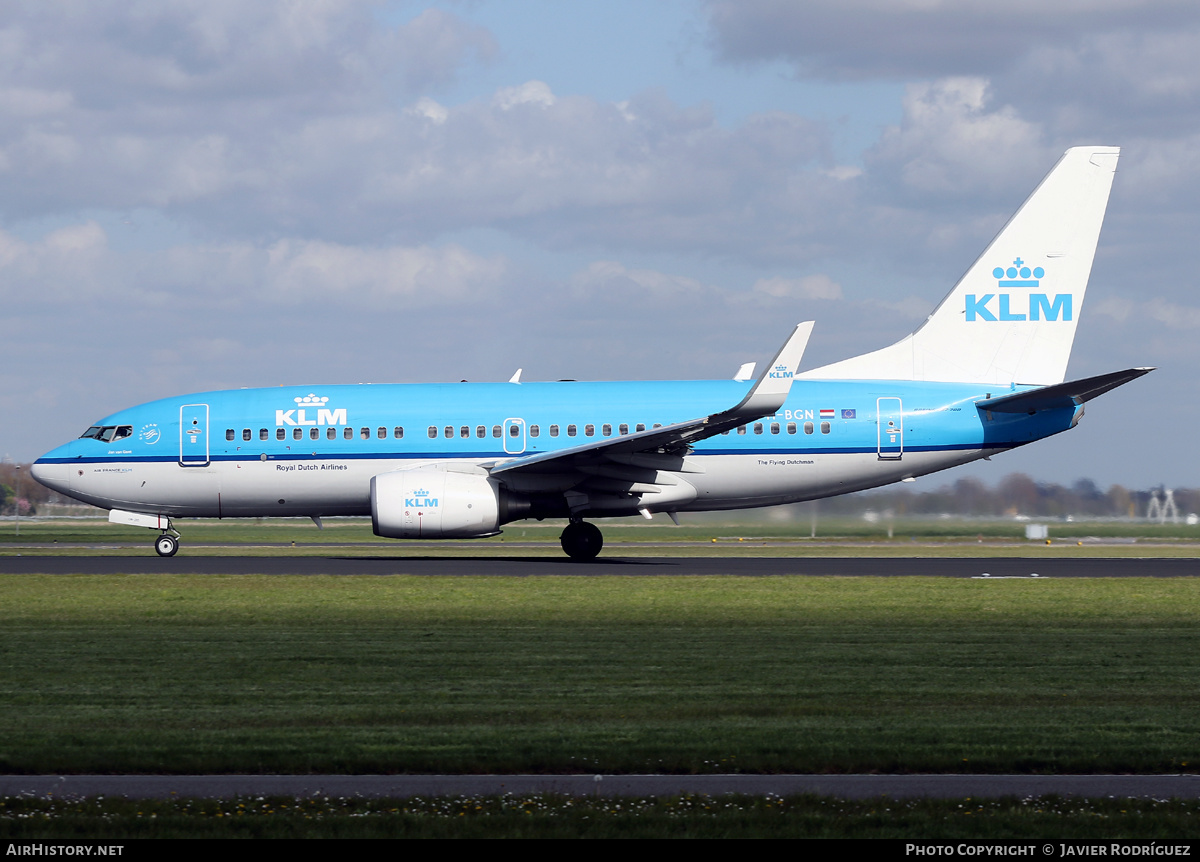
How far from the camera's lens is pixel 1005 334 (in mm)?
32594

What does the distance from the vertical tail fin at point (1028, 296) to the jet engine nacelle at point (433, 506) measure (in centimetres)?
937

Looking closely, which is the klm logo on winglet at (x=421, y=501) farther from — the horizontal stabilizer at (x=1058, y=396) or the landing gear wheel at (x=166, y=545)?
the horizontal stabilizer at (x=1058, y=396)

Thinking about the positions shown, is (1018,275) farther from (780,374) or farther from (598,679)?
(598,679)

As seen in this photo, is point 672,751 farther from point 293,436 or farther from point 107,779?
point 293,436

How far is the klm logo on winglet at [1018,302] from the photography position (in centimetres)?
3272

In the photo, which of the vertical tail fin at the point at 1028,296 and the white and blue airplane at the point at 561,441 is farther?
the vertical tail fin at the point at 1028,296

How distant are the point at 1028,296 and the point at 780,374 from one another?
1018cm

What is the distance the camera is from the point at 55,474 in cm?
3169

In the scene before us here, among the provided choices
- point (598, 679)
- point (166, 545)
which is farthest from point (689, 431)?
point (598, 679)

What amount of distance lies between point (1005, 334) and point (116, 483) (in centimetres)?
2252

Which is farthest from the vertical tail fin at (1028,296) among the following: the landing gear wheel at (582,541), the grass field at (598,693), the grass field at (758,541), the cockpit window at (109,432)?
the cockpit window at (109,432)

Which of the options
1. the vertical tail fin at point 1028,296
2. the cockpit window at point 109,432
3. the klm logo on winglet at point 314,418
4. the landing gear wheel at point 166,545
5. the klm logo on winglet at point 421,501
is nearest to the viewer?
the klm logo on winglet at point 421,501

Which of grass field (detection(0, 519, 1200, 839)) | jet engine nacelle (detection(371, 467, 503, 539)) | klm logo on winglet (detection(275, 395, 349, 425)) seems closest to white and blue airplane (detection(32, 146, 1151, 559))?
klm logo on winglet (detection(275, 395, 349, 425))

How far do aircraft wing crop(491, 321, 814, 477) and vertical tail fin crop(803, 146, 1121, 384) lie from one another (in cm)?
569
